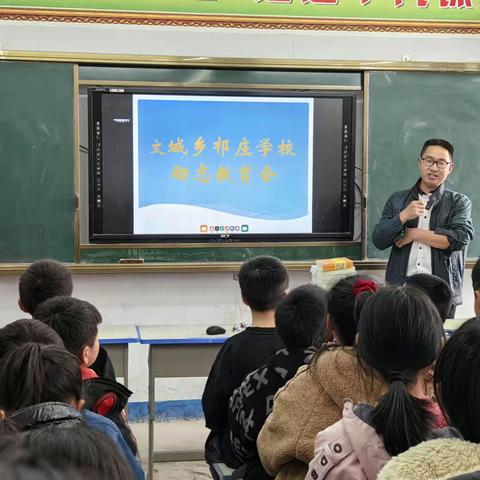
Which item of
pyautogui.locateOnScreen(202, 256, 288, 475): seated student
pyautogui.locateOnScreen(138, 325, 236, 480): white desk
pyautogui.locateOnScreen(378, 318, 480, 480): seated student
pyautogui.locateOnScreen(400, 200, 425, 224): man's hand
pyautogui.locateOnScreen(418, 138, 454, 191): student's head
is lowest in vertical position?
pyautogui.locateOnScreen(138, 325, 236, 480): white desk

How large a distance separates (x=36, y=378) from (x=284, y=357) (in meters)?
0.70

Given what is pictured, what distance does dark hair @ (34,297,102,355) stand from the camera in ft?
6.65

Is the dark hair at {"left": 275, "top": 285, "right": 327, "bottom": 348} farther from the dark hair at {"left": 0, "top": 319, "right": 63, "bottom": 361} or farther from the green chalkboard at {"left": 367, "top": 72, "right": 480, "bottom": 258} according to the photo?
the green chalkboard at {"left": 367, "top": 72, "right": 480, "bottom": 258}

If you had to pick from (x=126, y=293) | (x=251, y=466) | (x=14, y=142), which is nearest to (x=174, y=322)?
(x=126, y=293)

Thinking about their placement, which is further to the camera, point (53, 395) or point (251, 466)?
point (251, 466)

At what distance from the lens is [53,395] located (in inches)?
55.4

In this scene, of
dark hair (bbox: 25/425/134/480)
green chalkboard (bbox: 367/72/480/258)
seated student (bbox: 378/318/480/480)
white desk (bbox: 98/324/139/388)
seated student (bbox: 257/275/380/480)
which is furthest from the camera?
green chalkboard (bbox: 367/72/480/258)

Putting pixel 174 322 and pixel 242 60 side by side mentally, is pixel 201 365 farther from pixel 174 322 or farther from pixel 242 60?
pixel 242 60

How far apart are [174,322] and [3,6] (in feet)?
6.53

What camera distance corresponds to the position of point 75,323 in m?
2.04

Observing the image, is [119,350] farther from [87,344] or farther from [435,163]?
[435,163]

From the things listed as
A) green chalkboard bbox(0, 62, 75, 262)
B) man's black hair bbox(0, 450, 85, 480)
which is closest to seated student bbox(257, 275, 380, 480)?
man's black hair bbox(0, 450, 85, 480)

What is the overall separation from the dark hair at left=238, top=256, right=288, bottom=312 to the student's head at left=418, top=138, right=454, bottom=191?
168cm

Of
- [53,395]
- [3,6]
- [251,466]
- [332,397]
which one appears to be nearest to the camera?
[53,395]
